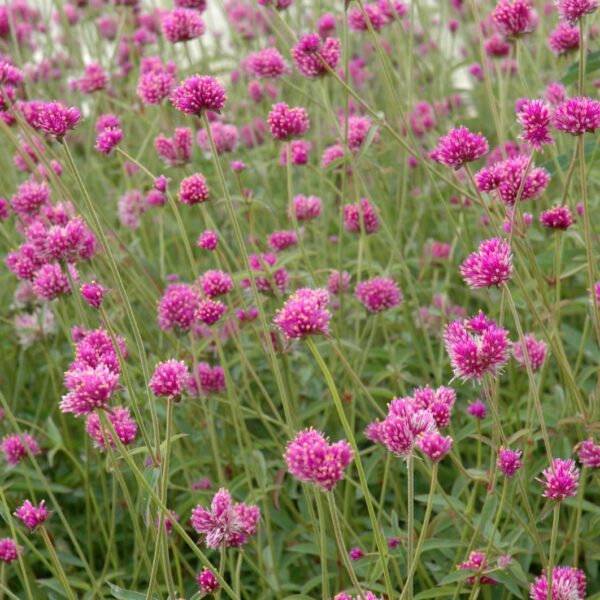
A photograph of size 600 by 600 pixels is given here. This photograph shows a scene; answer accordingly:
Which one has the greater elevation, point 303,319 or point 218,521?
point 303,319

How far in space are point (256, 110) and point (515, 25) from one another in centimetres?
196

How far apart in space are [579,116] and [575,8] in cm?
31

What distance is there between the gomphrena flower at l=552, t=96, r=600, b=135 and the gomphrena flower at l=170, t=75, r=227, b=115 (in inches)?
21.3

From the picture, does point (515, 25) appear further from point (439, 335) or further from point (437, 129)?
point (437, 129)

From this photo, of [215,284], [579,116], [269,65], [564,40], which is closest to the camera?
[579,116]

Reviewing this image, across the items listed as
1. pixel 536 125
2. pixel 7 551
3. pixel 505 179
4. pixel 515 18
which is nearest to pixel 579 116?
pixel 536 125

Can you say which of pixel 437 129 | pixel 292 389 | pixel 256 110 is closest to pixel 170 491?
pixel 292 389

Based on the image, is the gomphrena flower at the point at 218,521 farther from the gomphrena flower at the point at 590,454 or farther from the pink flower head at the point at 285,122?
the pink flower head at the point at 285,122

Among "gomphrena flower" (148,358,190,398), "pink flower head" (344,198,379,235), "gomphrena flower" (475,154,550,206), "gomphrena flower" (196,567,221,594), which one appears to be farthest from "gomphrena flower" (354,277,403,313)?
"gomphrena flower" (196,567,221,594)

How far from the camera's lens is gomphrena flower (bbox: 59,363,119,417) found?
4.18 ft

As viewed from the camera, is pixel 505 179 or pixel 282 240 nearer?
pixel 505 179

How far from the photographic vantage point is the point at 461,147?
1.59 m

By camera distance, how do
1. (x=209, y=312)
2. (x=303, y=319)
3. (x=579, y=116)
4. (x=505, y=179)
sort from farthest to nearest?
(x=209, y=312)
(x=505, y=179)
(x=579, y=116)
(x=303, y=319)

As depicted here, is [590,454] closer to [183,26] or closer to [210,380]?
[210,380]
